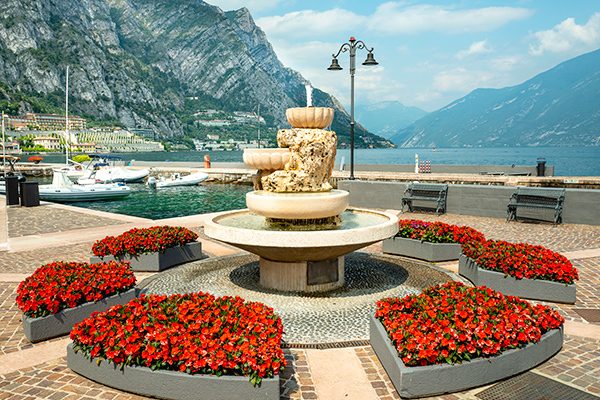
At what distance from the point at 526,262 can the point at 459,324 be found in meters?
3.57

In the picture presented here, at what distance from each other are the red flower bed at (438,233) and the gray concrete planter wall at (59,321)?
7172mm

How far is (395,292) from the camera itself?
738 centimetres

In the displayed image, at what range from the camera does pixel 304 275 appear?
7461 mm

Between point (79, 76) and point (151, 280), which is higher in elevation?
point (79, 76)

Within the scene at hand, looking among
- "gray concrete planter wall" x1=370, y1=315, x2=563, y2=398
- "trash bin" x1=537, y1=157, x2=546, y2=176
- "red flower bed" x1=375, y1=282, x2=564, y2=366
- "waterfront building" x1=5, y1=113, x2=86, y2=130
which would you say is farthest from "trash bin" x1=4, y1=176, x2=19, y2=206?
"waterfront building" x1=5, y1=113, x2=86, y2=130

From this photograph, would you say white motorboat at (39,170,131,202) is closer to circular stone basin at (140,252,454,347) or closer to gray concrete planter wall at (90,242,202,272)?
gray concrete planter wall at (90,242,202,272)

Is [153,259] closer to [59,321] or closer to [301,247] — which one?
[59,321]

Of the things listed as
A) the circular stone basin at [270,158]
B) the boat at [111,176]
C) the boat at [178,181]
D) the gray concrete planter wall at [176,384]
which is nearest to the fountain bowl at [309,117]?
the circular stone basin at [270,158]

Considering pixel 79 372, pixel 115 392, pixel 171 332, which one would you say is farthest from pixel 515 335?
pixel 79 372

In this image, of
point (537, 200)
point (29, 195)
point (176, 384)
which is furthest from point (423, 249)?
point (29, 195)

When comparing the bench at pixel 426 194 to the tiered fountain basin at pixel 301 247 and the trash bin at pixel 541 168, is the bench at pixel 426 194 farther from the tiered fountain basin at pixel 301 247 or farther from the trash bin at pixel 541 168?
the trash bin at pixel 541 168

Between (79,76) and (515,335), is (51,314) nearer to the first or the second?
(515,335)

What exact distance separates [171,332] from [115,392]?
91 centimetres

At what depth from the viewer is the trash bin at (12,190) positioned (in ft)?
66.5
